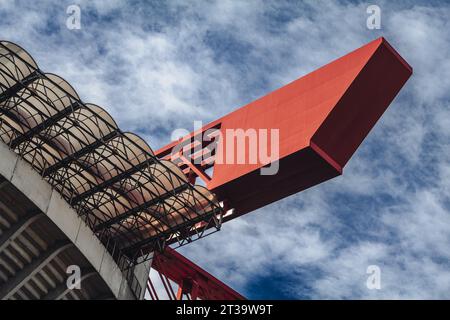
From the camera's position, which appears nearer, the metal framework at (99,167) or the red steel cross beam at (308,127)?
the metal framework at (99,167)

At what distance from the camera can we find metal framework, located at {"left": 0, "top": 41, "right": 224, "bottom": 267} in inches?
1341

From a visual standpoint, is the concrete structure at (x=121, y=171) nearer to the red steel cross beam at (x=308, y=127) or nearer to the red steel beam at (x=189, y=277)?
the red steel cross beam at (x=308, y=127)

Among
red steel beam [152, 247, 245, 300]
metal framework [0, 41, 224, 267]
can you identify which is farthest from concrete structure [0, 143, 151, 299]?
red steel beam [152, 247, 245, 300]

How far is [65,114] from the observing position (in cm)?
3441

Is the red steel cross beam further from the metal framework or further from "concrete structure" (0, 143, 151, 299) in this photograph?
"concrete structure" (0, 143, 151, 299)

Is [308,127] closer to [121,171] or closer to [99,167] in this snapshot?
[121,171]

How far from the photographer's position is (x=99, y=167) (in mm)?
36656

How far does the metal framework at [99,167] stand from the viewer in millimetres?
34062

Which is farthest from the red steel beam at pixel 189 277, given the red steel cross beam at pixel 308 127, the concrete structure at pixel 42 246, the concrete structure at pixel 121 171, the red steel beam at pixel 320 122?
the red steel beam at pixel 320 122

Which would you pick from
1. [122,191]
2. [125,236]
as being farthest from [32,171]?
[125,236]

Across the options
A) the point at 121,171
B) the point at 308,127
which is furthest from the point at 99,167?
the point at 308,127

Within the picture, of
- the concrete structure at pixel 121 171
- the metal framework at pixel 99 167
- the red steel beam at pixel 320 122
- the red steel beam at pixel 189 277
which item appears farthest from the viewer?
the red steel beam at pixel 189 277

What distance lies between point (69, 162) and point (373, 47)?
48.1 feet

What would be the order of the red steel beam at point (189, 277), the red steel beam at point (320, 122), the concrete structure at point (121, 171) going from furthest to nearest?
the red steel beam at point (189, 277) → the red steel beam at point (320, 122) → the concrete structure at point (121, 171)
